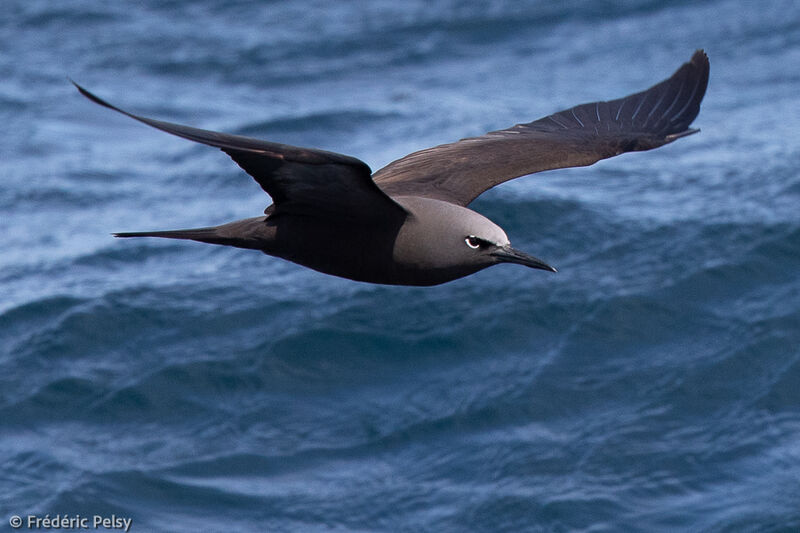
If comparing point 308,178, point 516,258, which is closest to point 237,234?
point 308,178

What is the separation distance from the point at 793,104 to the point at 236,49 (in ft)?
24.1

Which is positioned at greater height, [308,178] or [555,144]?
[555,144]

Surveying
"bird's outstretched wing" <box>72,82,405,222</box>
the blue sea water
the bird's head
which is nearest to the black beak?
the bird's head

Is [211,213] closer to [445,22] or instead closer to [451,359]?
[451,359]

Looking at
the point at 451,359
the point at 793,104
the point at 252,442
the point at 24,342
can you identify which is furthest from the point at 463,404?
the point at 793,104

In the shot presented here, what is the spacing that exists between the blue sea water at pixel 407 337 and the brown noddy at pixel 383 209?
2921 mm

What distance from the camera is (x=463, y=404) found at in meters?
9.99

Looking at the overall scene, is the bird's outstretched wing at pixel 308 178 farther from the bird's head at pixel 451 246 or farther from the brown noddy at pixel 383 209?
the bird's head at pixel 451 246

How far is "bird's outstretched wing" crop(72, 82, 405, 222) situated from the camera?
198 inches

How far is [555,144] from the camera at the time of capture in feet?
25.1

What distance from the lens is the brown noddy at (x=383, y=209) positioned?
5.50 m

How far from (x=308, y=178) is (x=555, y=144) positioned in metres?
2.45

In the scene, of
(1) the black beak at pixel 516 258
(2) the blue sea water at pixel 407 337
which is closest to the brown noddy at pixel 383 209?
(1) the black beak at pixel 516 258

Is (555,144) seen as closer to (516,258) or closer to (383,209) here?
(516,258)
